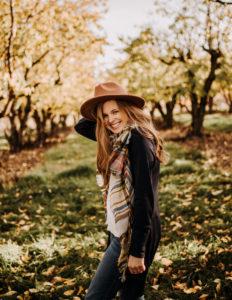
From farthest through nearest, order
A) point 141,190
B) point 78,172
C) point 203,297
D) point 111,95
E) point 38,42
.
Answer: point 78,172 < point 38,42 < point 203,297 < point 111,95 < point 141,190

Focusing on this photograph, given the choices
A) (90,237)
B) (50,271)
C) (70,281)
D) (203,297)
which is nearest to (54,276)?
(50,271)

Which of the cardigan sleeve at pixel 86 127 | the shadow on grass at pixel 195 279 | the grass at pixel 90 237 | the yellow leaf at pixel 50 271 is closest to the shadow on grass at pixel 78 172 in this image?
the grass at pixel 90 237

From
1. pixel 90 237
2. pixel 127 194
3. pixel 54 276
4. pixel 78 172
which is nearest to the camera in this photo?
pixel 127 194

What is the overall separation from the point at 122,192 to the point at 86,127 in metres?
1.01

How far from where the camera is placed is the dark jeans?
95.1 inches

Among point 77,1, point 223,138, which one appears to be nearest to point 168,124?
point 223,138

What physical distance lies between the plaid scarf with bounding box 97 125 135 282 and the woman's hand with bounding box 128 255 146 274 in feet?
0.19

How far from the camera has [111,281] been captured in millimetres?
2422

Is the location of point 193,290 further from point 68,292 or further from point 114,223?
point 114,223

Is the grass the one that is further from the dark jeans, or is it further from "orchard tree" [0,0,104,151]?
"orchard tree" [0,0,104,151]

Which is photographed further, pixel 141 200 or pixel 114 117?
pixel 114 117

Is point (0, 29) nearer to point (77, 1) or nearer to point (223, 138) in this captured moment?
point (77, 1)

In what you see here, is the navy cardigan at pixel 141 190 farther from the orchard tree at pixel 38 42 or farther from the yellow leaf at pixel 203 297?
the orchard tree at pixel 38 42

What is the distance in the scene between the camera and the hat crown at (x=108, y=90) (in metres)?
2.66
